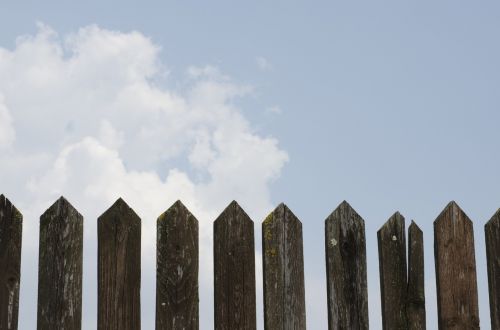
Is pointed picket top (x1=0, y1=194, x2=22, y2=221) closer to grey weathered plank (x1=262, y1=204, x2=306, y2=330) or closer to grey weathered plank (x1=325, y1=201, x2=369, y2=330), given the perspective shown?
grey weathered plank (x1=262, y1=204, x2=306, y2=330)

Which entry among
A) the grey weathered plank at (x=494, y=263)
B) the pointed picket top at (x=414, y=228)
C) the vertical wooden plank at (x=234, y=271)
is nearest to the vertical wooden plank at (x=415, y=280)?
the pointed picket top at (x=414, y=228)

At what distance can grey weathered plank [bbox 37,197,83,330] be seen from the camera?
5332 millimetres

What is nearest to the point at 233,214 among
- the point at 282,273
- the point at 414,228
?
the point at 282,273

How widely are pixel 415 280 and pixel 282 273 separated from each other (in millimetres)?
1061

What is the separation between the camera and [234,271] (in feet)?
18.0

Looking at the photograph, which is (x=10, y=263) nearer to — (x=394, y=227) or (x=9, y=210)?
(x=9, y=210)

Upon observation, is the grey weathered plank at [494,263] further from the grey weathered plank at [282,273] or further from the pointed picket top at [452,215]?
the grey weathered plank at [282,273]

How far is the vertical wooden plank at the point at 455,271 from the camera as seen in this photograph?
5.96 m

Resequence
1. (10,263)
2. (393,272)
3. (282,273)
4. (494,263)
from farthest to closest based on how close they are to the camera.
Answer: (494,263) → (393,272) → (282,273) → (10,263)

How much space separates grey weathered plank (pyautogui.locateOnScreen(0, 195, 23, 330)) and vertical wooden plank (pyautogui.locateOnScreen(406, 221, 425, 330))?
2.83 metres

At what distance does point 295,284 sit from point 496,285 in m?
1.69

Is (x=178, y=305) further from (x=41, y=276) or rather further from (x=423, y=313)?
(x=423, y=313)

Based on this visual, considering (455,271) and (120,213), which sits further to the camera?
(455,271)

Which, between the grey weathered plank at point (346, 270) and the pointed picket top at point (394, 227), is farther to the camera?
the pointed picket top at point (394, 227)
